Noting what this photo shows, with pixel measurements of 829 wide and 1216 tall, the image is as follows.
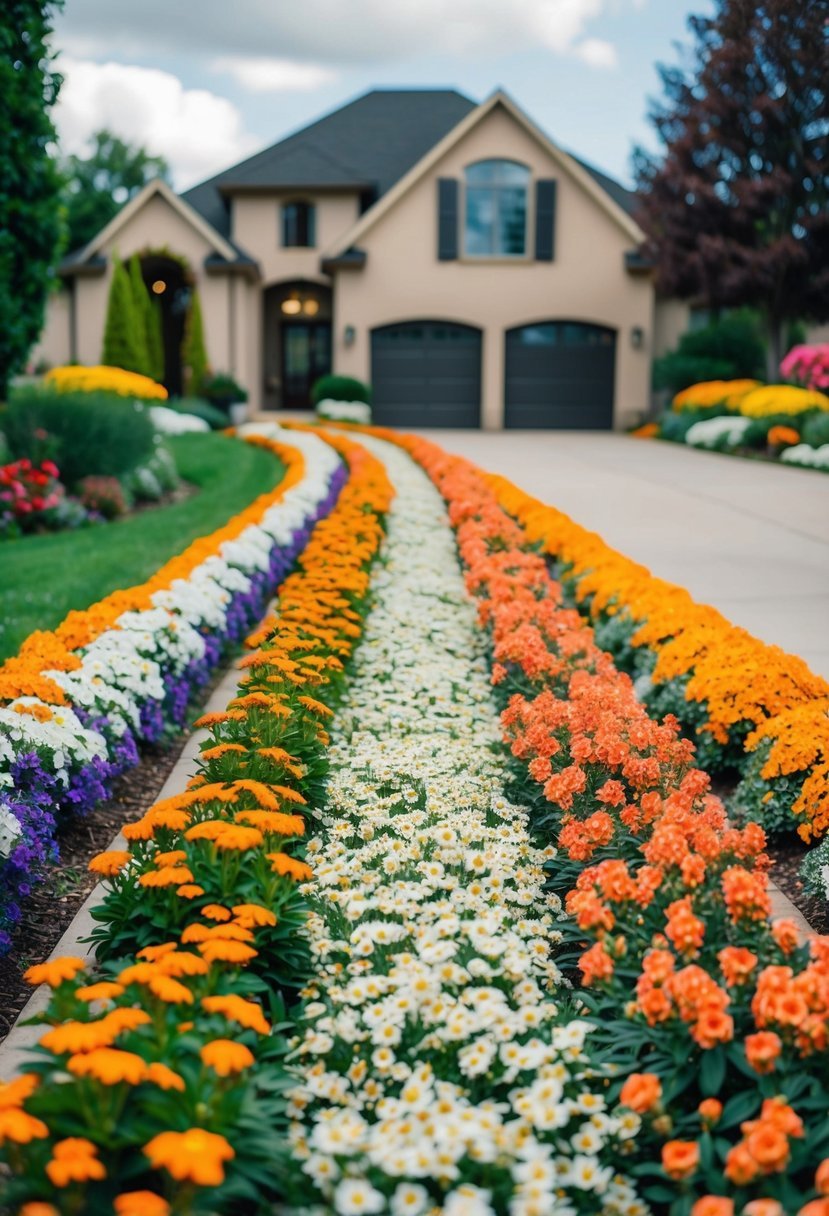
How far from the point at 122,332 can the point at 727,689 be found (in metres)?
20.5

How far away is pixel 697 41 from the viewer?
2123 centimetres

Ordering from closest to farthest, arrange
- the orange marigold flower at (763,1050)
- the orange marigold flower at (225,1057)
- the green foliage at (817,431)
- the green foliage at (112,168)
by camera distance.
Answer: the orange marigold flower at (225,1057) → the orange marigold flower at (763,1050) → the green foliage at (817,431) → the green foliage at (112,168)

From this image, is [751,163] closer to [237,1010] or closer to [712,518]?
[712,518]

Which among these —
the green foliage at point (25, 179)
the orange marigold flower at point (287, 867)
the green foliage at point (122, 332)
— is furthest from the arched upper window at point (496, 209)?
the orange marigold flower at point (287, 867)

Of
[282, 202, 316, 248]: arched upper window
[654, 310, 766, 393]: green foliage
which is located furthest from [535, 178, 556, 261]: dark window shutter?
[282, 202, 316, 248]: arched upper window

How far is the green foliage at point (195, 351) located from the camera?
25.1 meters

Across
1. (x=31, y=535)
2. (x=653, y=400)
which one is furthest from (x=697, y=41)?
(x=31, y=535)

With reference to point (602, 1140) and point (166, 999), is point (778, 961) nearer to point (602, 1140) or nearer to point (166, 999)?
point (602, 1140)

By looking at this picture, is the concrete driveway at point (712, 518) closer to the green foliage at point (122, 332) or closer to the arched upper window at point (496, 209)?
the arched upper window at point (496, 209)

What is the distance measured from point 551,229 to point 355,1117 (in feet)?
80.8

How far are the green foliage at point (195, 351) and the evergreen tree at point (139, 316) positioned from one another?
0.90m

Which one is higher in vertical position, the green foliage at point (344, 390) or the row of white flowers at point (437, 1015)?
the green foliage at point (344, 390)

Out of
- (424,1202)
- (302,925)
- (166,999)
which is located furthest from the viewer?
(302,925)

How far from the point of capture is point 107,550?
9336 mm
